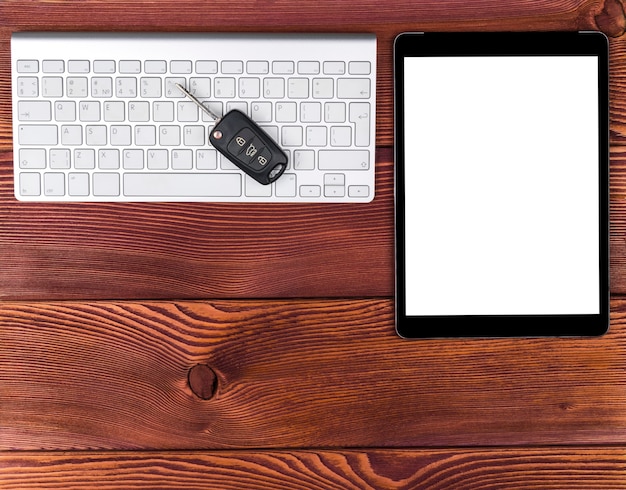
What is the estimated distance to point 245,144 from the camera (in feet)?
1.78

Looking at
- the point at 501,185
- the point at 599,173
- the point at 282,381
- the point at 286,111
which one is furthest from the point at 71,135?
the point at 599,173

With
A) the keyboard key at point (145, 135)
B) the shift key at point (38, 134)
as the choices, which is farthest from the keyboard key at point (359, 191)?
the shift key at point (38, 134)

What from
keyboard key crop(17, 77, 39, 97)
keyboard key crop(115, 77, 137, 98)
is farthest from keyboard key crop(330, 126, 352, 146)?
keyboard key crop(17, 77, 39, 97)

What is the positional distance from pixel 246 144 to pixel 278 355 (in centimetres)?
23

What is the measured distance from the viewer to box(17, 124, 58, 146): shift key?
553 mm

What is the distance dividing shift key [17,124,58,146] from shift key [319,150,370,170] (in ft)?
0.94

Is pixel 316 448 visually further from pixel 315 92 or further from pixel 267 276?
pixel 315 92

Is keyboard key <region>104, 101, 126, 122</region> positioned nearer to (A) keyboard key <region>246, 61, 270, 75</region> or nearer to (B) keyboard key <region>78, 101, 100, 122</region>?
(B) keyboard key <region>78, 101, 100, 122</region>

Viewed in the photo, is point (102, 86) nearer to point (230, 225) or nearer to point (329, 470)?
point (230, 225)

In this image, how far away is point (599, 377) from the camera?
1.91ft

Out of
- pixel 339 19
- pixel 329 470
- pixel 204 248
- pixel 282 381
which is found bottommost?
pixel 329 470

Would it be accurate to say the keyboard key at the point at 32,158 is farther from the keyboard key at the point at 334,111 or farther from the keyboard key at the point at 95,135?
the keyboard key at the point at 334,111

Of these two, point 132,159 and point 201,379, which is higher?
point 132,159

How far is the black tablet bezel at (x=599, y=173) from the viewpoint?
55 centimetres
